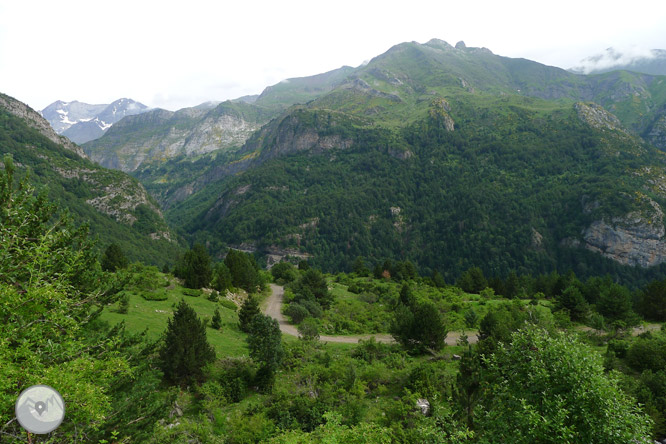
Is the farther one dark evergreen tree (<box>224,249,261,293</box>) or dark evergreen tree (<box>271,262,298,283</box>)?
dark evergreen tree (<box>271,262,298,283</box>)

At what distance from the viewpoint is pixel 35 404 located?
6.57 meters

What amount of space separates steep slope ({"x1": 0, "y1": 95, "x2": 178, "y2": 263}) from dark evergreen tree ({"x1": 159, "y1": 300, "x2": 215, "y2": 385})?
108m

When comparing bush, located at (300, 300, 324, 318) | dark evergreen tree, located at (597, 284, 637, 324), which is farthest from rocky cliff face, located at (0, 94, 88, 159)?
dark evergreen tree, located at (597, 284, 637, 324)

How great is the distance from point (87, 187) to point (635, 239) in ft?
791

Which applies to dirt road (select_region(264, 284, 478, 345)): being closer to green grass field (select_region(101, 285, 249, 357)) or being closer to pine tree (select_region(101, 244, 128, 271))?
green grass field (select_region(101, 285, 249, 357))

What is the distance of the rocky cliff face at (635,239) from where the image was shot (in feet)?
415

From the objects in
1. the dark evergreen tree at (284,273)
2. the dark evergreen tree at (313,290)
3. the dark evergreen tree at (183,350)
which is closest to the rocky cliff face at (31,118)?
the dark evergreen tree at (284,273)

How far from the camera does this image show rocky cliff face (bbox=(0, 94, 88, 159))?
5984 inches

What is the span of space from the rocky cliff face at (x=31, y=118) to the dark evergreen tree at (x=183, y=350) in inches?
7676

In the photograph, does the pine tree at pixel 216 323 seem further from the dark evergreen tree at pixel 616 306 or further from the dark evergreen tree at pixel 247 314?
the dark evergreen tree at pixel 616 306

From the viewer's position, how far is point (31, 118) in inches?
6156

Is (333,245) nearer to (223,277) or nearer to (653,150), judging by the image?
(223,277)

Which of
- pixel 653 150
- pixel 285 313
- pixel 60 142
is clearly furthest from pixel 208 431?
pixel 653 150

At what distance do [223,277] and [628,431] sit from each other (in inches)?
1495
